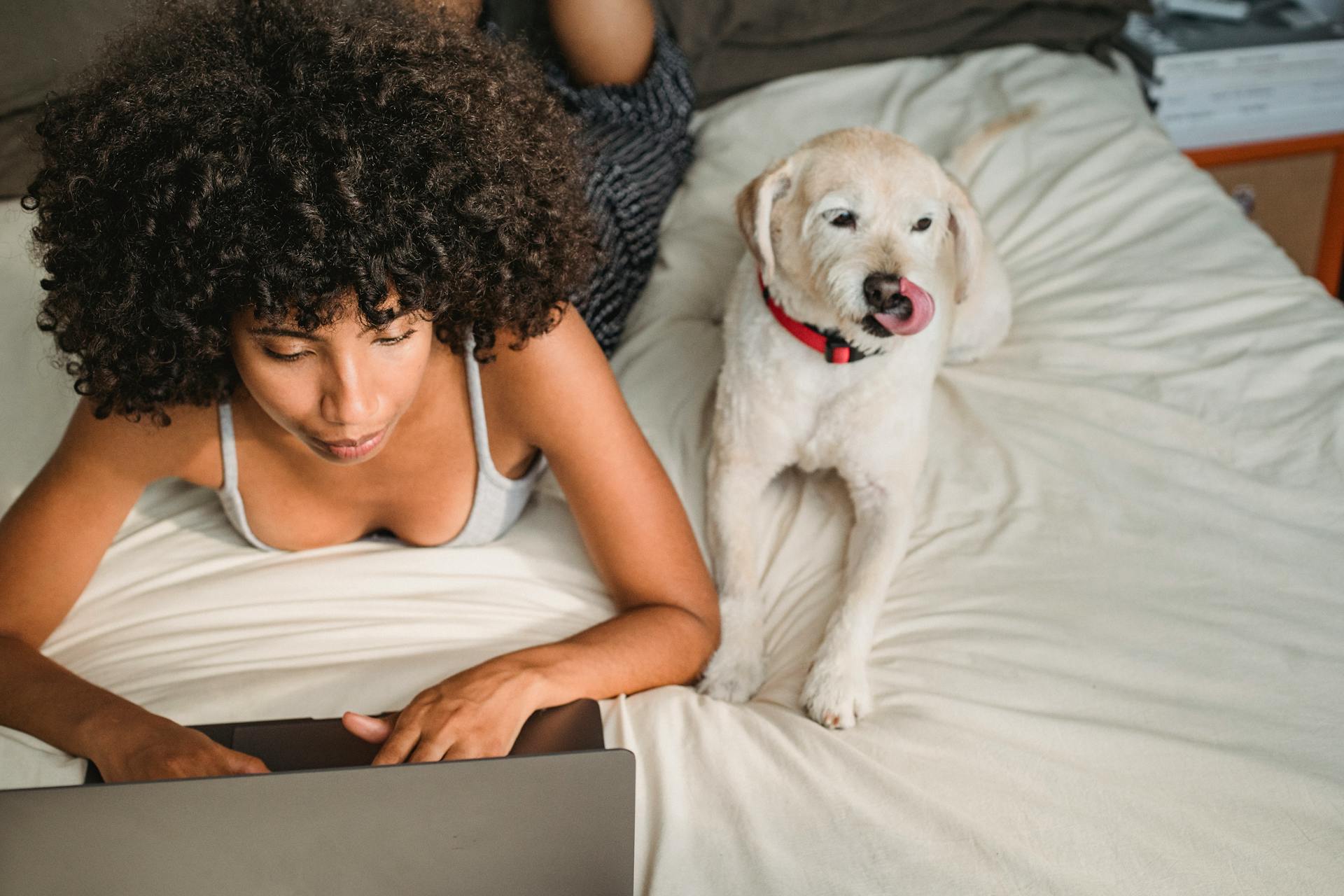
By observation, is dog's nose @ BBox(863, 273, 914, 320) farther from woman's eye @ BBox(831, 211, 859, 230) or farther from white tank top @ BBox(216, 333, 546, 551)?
white tank top @ BBox(216, 333, 546, 551)

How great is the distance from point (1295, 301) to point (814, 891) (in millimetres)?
1451

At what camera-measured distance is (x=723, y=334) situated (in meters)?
1.74

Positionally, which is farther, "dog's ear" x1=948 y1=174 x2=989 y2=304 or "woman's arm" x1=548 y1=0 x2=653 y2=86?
"woman's arm" x1=548 y1=0 x2=653 y2=86

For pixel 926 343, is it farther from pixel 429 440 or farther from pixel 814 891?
pixel 814 891

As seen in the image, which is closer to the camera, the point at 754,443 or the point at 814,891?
the point at 814,891

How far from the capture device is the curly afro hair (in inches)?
39.0

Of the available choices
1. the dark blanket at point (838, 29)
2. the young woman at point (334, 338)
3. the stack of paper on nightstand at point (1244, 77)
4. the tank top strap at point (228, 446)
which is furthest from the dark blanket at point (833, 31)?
the tank top strap at point (228, 446)

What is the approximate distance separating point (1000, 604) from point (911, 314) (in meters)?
0.40

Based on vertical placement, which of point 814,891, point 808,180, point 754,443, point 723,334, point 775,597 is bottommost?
point 814,891

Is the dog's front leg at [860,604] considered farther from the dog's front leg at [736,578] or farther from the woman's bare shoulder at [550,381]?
the woman's bare shoulder at [550,381]

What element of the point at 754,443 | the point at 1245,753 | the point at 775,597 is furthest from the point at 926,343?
the point at 1245,753

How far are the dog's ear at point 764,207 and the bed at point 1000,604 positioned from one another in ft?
1.15

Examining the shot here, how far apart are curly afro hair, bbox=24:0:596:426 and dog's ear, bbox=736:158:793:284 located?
1.26 feet

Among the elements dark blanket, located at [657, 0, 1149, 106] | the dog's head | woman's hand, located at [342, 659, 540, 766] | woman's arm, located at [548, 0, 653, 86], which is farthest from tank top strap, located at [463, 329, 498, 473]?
dark blanket, located at [657, 0, 1149, 106]
